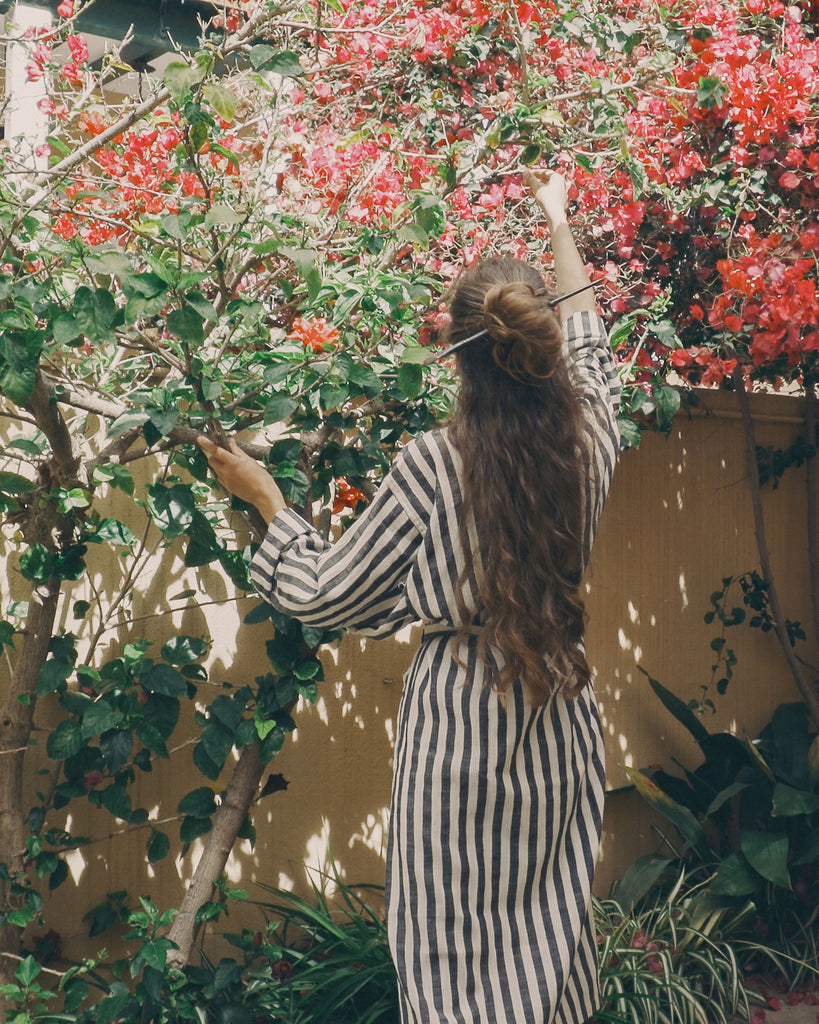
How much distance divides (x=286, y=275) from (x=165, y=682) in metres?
0.99

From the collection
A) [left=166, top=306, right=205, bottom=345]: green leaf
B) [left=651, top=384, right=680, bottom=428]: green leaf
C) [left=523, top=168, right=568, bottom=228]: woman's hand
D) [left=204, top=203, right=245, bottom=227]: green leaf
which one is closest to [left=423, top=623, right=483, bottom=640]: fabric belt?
[left=166, top=306, right=205, bottom=345]: green leaf

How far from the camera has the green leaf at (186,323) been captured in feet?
5.51

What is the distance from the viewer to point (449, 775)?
5.06 ft

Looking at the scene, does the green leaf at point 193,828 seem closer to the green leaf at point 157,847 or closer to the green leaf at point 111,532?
the green leaf at point 157,847

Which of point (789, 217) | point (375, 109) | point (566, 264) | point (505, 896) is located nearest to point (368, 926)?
point (505, 896)

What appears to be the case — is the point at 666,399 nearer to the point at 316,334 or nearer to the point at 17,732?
the point at 316,334

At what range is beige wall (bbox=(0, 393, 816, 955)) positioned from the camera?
106 inches

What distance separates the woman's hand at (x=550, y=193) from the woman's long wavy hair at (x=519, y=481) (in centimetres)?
42

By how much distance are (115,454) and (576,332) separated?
99 centimetres

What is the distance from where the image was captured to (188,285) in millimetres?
1698

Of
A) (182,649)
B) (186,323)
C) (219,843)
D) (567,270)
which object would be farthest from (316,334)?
(219,843)

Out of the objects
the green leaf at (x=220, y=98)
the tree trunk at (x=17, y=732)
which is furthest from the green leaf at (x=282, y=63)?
the tree trunk at (x=17, y=732)

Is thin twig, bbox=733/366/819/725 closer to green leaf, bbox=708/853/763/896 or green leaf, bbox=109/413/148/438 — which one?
green leaf, bbox=708/853/763/896

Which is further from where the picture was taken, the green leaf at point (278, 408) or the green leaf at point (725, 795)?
the green leaf at point (725, 795)
